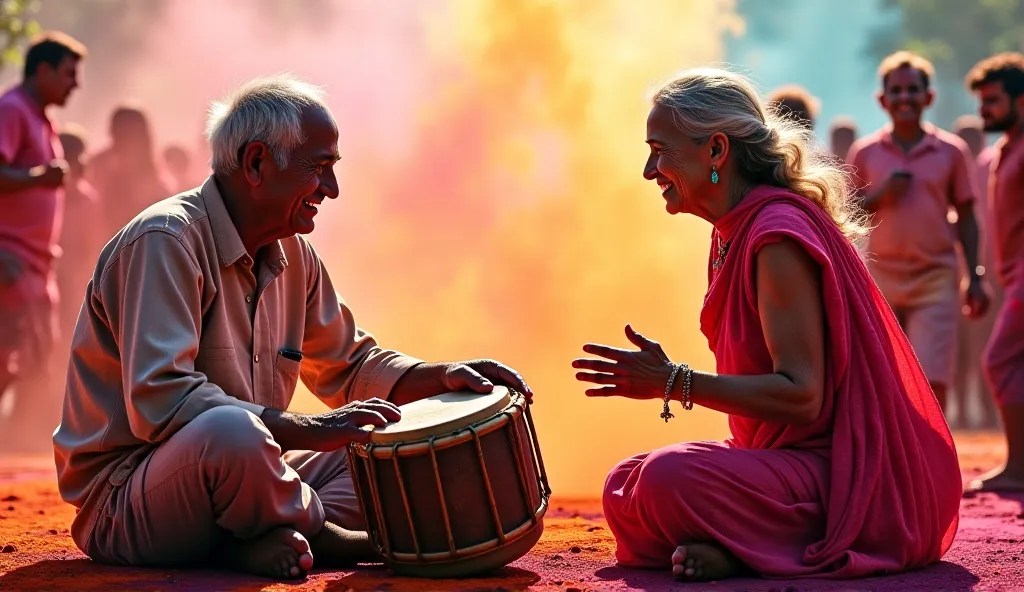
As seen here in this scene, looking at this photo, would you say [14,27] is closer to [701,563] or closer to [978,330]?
[978,330]

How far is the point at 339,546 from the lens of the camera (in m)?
4.53

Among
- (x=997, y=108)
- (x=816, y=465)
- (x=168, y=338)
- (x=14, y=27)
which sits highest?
(x=14, y=27)

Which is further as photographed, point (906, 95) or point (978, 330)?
point (978, 330)

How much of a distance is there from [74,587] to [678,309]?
744 centimetres

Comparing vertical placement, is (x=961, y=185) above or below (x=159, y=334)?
above

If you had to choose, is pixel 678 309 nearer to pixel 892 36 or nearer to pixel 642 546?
pixel 642 546

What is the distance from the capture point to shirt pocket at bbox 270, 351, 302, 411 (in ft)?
15.5

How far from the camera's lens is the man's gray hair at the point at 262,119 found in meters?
4.53

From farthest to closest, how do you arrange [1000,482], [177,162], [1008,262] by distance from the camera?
[177,162], [1008,262], [1000,482]

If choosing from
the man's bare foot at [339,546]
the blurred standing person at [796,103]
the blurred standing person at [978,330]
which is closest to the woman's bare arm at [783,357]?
the man's bare foot at [339,546]

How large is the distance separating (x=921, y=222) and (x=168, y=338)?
587 centimetres

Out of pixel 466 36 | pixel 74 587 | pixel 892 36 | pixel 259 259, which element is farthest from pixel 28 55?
pixel 892 36

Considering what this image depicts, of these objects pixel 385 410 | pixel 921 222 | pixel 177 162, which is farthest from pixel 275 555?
pixel 177 162

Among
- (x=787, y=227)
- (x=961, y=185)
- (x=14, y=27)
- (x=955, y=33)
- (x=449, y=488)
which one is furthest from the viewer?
(x=955, y=33)
